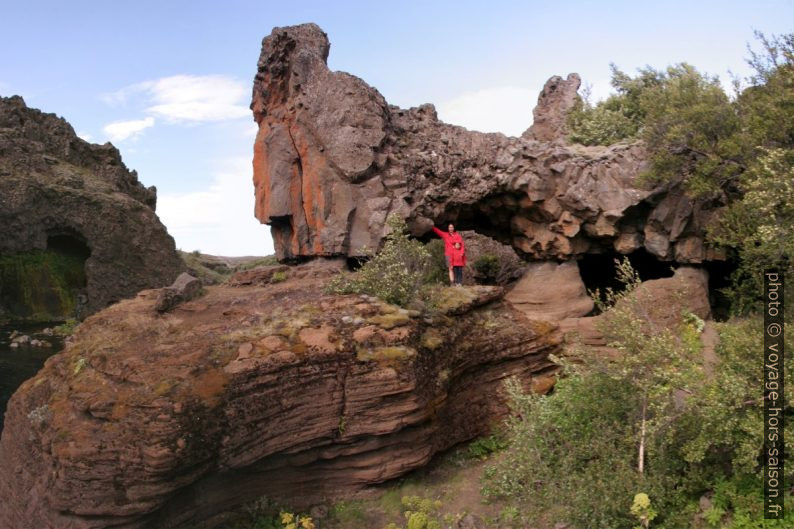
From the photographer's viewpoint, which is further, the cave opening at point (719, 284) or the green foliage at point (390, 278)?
the cave opening at point (719, 284)

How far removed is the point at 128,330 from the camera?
1142cm

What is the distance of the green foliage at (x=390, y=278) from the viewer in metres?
12.8

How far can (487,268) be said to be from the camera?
870 inches

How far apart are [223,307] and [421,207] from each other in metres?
6.35

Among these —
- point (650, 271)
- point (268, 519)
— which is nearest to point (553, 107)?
point (650, 271)

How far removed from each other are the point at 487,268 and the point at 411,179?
660 centimetres

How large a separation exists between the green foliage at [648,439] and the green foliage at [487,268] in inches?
445

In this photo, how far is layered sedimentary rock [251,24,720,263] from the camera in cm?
1622

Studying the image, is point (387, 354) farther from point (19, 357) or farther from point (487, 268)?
point (19, 357)

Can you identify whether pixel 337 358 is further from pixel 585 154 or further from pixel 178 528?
pixel 585 154

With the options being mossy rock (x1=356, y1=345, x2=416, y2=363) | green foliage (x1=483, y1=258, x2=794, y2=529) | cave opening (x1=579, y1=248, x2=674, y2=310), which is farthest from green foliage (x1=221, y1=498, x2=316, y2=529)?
cave opening (x1=579, y1=248, x2=674, y2=310)

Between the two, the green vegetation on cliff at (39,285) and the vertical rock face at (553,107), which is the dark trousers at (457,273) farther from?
the green vegetation on cliff at (39,285)

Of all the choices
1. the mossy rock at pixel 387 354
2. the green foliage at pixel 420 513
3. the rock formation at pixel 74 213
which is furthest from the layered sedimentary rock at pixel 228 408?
the rock formation at pixel 74 213

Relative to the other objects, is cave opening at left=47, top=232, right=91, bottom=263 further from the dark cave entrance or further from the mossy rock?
the dark cave entrance
